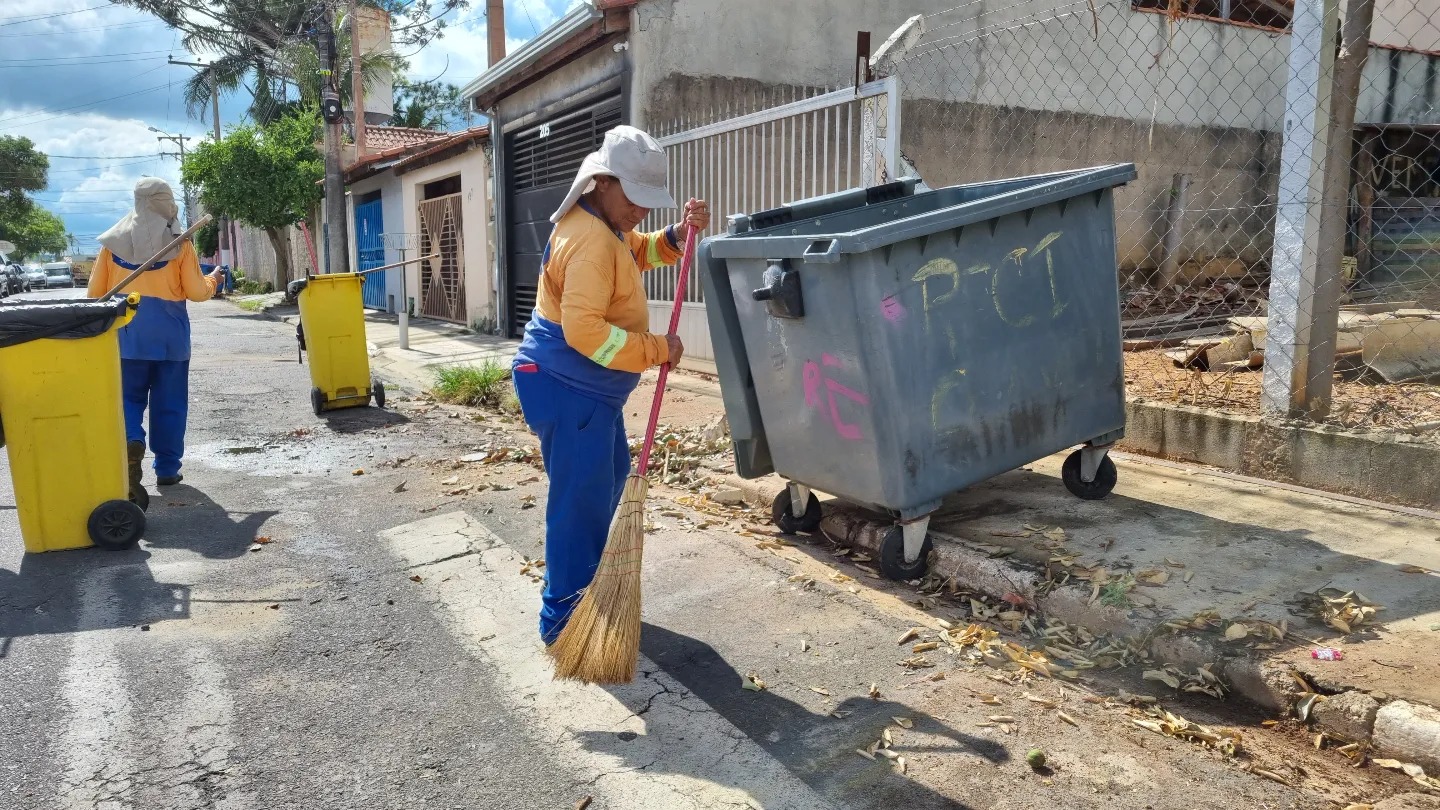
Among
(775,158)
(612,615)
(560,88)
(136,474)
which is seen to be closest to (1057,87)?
(775,158)

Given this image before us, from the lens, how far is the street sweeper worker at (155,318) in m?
5.39

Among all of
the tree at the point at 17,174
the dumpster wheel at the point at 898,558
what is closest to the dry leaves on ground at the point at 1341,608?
the dumpster wheel at the point at 898,558

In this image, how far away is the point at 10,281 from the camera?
1348 inches

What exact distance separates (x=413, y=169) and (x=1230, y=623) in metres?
17.3

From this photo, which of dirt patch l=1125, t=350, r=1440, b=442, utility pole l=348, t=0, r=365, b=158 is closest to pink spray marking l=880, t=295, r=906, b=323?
dirt patch l=1125, t=350, r=1440, b=442

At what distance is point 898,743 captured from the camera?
2648mm

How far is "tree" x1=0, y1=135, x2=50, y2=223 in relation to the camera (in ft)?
200

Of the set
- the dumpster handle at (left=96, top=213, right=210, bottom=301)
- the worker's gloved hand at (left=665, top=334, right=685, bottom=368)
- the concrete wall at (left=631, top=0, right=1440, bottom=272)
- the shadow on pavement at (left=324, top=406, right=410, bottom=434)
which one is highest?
the concrete wall at (left=631, top=0, right=1440, bottom=272)

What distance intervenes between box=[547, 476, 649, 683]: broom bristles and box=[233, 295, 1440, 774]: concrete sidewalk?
47.3 inches

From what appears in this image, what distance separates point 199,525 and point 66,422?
85 centimetres

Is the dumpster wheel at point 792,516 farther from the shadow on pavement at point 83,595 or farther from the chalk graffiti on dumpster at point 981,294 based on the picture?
the shadow on pavement at point 83,595

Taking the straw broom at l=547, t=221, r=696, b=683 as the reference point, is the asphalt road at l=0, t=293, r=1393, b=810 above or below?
below

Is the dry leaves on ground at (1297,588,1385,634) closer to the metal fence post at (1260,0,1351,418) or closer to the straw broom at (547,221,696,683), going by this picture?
the metal fence post at (1260,0,1351,418)

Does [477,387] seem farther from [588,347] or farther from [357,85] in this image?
[357,85]
